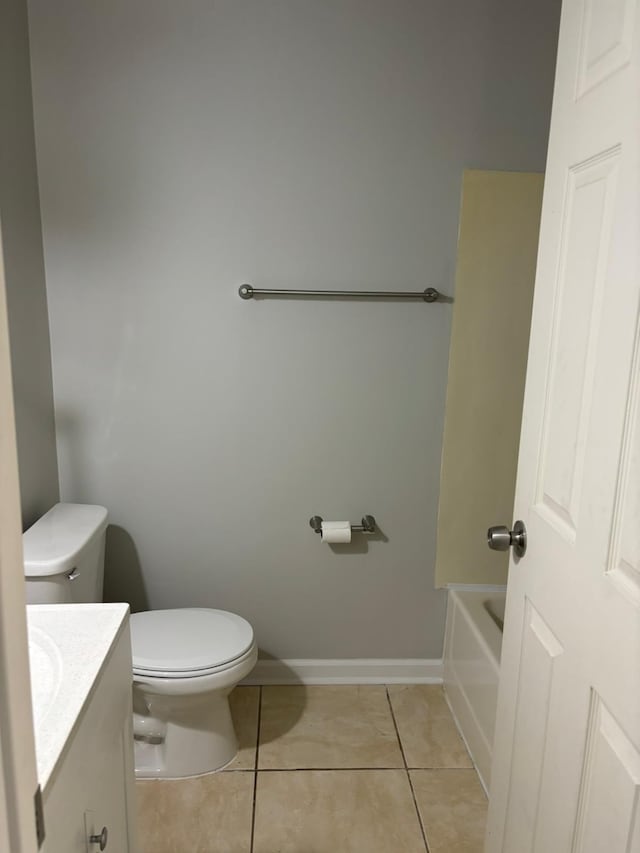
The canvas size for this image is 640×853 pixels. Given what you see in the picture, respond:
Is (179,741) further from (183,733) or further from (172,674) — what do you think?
(172,674)

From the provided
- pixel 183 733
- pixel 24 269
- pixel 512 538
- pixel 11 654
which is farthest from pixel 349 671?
pixel 11 654

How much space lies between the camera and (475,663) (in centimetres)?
208

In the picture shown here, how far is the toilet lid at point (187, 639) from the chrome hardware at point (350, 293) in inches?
40.8

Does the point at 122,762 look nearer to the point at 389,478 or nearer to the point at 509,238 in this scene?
the point at 389,478

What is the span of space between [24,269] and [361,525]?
1.36 meters

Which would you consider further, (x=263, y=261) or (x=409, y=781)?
(x=263, y=261)

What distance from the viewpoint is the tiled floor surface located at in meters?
1.75

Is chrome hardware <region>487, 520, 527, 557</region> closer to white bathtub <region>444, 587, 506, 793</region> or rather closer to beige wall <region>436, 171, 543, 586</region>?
white bathtub <region>444, 587, 506, 793</region>

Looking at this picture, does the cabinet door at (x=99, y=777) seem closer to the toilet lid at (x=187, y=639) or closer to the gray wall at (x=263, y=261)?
the toilet lid at (x=187, y=639)

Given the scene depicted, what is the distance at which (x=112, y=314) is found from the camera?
215 centimetres

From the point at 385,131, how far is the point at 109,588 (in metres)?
1.79

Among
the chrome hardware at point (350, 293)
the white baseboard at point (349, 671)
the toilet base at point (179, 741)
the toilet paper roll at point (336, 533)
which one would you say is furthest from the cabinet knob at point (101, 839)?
the chrome hardware at point (350, 293)

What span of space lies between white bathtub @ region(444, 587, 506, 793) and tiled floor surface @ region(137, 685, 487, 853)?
7 cm

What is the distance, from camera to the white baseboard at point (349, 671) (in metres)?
2.44
